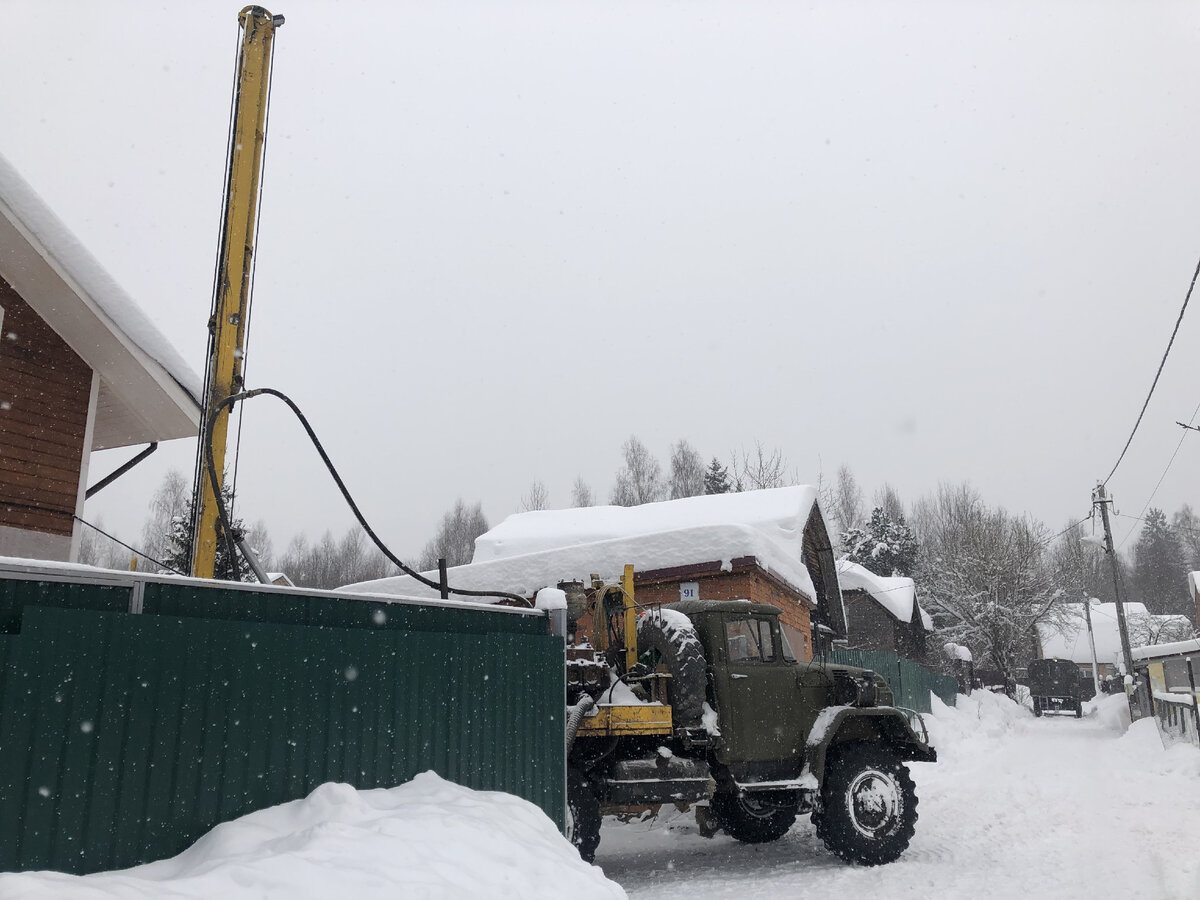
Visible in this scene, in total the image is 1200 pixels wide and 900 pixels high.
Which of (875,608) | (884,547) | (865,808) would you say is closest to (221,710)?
(865,808)

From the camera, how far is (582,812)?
7.67m

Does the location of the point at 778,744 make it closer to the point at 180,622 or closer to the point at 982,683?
the point at 180,622

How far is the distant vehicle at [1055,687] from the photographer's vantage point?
139 feet

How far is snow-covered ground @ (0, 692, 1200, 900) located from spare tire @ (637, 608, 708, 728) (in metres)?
1.44

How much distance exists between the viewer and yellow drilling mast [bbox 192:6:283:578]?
7.76m

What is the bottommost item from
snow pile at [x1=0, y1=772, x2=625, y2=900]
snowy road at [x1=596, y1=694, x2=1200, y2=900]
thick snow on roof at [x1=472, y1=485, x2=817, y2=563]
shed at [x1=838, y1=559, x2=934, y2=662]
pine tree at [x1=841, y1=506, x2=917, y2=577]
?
snowy road at [x1=596, y1=694, x2=1200, y2=900]

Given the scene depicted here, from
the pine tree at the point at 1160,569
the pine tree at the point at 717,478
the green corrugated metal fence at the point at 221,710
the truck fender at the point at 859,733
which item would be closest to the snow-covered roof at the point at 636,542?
the truck fender at the point at 859,733

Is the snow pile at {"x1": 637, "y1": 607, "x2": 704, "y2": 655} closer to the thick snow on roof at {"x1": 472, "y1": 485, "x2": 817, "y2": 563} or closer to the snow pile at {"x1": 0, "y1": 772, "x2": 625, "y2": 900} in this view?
the snow pile at {"x1": 0, "y1": 772, "x2": 625, "y2": 900}

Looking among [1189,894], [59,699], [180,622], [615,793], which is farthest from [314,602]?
[1189,894]

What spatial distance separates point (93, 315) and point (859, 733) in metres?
8.77

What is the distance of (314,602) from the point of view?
5.64 meters

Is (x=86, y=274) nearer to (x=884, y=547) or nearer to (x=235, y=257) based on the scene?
(x=235, y=257)

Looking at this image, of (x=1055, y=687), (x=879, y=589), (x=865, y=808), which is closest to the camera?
(x=865, y=808)

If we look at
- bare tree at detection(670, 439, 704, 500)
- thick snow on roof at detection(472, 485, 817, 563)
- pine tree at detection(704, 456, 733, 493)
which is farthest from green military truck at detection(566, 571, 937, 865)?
bare tree at detection(670, 439, 704, 500)
